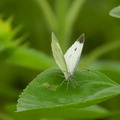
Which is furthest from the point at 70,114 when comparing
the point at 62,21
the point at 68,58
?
the point at 62,21

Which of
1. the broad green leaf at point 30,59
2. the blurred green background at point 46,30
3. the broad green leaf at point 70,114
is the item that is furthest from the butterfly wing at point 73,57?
the blurred green background at point 46,30

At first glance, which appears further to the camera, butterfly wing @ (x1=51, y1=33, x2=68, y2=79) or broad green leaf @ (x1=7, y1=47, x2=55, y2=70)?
broad green leaf @ (x1=7, y1=47, x2=55, y2=70)

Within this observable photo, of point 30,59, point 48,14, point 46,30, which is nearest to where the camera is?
point 30,59

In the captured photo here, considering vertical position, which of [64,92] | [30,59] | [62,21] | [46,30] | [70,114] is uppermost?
[46,30]

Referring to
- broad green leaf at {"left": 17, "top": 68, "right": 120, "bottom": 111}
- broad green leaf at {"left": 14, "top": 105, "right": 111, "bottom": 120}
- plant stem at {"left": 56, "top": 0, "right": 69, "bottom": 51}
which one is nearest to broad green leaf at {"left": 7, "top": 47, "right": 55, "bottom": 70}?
plant stem at {"left": 56, "top": 0, "right": 69, "bottom": 51}

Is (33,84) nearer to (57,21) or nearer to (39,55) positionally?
(39,55)

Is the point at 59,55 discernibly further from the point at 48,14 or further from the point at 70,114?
the point at 48,14

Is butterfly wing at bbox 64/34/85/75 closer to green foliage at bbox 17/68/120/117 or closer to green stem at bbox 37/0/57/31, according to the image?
green foliage at bbox 17/68/120/117

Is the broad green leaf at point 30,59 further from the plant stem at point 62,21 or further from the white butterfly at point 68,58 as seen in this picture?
the white butterfly at point 68,58

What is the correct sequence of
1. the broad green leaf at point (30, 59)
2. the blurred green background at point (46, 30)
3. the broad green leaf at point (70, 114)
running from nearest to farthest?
the broad green leaf at point (70, 114) → the broad green leaf at point (30, 59) → the blurred green background at point (46, 30)
